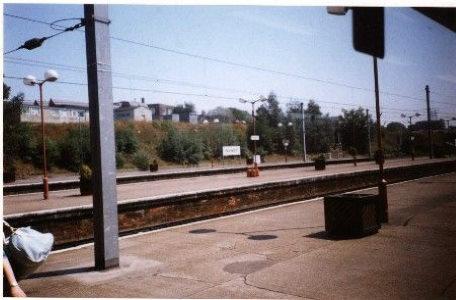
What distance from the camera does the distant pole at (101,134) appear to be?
21.2 ft

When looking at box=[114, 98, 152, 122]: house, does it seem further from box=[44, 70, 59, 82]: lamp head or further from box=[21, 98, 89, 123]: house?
box=[44, 70, 59, 82]: lamp head

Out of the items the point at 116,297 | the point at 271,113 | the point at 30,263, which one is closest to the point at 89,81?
the point at 30,263

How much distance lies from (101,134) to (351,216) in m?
5.18

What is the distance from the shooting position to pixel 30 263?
4895mm

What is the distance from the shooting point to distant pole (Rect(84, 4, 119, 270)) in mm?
6473

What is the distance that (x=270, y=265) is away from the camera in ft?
20.5

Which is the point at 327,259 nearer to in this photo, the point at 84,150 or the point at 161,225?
the point at 161,225

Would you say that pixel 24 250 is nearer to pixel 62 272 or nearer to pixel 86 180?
pixel 62 272

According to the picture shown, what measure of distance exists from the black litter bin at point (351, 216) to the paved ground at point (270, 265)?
25 centimetres

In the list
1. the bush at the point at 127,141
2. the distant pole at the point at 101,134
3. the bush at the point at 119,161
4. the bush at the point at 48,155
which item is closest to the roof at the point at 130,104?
the bush at the point at 127,141

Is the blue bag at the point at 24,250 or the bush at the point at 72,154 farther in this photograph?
the bush at the point at 72,154

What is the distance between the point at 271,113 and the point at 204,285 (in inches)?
3722

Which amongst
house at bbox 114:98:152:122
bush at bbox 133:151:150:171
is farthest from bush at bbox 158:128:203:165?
house at bbox 114:98:152:122

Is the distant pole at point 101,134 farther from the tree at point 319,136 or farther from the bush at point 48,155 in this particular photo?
the tree at point 319,136
